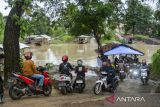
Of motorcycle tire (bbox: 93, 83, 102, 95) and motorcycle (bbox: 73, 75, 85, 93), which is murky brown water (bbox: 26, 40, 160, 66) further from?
motorcycle tire (bbox: 93, 83, 102, 95)

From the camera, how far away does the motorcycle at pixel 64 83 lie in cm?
1407

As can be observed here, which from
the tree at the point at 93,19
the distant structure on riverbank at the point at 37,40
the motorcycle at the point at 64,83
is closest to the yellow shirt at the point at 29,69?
the motorcycle at the point at 64,83

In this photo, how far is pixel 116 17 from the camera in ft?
91.1

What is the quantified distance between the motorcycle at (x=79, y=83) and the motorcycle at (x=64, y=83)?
31cm

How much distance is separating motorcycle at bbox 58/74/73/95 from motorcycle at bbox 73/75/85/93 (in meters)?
0.31

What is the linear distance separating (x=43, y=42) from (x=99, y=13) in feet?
151

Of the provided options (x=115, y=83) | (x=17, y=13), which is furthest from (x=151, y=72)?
(x=17, y=13)

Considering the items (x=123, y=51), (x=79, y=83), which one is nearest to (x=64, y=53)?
(x=123, y=51)

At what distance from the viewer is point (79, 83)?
14570 mm

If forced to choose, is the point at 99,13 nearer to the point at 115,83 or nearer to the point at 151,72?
the point at 151,72

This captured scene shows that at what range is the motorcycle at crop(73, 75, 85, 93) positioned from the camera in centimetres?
1455

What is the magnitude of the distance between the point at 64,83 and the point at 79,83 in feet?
2.23

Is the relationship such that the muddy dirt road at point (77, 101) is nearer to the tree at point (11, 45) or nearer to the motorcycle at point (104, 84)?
the motorcycle at point (104, 84)

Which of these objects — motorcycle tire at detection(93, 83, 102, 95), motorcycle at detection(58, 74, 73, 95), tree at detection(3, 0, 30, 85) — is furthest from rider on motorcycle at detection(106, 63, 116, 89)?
tree at detection(3, 0, 30, 85)
